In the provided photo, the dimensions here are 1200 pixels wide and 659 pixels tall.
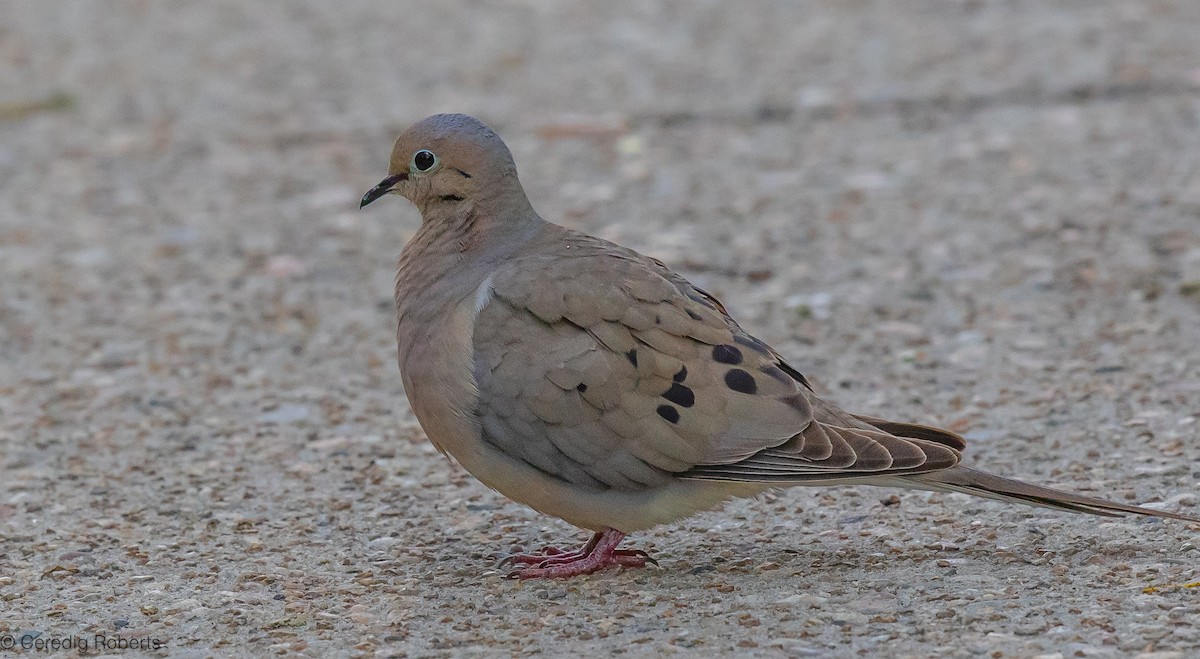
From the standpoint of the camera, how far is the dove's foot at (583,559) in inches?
156

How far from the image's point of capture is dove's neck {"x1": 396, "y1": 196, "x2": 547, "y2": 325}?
4.18 meters

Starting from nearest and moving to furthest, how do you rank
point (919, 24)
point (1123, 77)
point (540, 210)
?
point (540, 210), point (1123, 77), point (919, 24)

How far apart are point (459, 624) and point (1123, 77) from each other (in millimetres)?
5542

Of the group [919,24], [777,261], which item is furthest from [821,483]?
[919,24]

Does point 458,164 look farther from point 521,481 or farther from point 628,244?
point 628,244

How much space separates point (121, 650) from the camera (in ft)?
11.7

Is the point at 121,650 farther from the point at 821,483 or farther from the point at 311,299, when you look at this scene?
the point at 311,299

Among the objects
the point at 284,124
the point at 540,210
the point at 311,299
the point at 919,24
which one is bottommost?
the point at 311,299

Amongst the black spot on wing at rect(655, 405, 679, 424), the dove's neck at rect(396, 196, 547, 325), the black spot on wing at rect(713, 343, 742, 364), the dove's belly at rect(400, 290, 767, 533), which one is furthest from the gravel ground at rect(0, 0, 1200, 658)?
the dove's neck at rect(396, 196, 547, 325)

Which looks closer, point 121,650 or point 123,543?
point 121,650

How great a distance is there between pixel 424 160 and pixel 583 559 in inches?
48.6

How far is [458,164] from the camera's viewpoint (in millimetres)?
4367

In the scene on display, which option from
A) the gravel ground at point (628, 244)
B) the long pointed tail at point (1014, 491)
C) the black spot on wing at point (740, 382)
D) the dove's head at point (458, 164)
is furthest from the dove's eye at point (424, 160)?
the long pointed tail at point (1014, 491)

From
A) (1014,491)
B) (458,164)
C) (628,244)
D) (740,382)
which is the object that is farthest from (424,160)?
(628,244)
